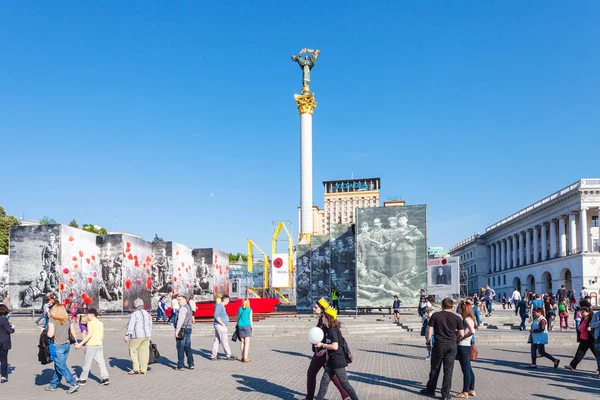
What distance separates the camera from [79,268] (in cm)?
3488

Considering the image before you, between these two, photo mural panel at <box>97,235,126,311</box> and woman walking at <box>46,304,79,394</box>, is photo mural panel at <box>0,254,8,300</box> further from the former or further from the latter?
woman walking at <box>46,304,79,394</box>

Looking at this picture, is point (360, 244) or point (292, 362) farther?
point (360, 244)

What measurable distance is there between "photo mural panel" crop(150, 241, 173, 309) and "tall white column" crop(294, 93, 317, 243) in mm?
11525

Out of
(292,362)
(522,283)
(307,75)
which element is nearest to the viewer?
(292,362)

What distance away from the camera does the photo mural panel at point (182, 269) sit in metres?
45.1

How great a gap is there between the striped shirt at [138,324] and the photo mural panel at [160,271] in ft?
102

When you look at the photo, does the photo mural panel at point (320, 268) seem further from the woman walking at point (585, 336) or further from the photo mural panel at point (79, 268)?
the woman walking at point (585, 336)

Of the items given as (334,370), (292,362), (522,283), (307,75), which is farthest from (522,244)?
(334,370)

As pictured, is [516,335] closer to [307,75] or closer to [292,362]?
[292,362]

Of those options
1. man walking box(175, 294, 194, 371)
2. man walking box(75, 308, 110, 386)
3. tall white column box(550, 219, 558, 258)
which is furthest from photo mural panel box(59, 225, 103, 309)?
tall white column box(550, 219, 558, 258)

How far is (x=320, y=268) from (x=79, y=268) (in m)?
16.3

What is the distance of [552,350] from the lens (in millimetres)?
19359

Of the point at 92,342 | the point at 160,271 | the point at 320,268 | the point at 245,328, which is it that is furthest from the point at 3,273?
the point at 92,342

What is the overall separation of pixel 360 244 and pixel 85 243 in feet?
56.7
